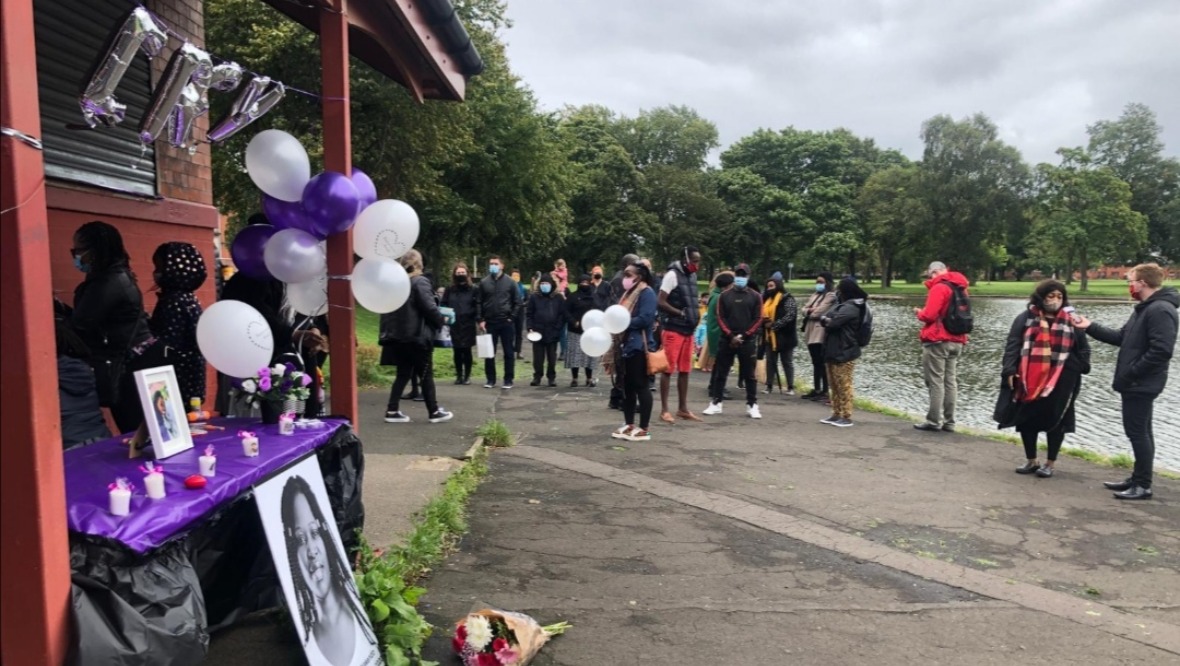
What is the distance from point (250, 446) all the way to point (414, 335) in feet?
16.4

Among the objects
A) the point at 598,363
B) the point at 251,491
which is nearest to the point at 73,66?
the point at 251,491

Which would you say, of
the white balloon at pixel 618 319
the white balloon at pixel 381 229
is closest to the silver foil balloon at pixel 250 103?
the white balloon at pixel 381 229

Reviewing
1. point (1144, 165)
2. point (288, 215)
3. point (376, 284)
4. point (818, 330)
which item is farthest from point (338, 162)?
point (1144, 165)

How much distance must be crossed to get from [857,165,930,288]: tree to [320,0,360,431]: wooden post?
6077 cm

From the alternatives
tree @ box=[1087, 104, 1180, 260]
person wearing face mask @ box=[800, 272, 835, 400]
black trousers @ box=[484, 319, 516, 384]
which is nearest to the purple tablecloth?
black trousers @ box=[484, 319, 516, 384]

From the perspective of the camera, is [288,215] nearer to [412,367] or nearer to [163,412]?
[163,412]

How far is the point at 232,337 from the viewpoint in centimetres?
325

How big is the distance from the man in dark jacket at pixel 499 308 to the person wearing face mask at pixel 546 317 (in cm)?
34

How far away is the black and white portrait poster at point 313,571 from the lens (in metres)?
2.73

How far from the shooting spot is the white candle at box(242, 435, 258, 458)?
3.06 m

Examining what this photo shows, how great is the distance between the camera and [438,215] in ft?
89.5

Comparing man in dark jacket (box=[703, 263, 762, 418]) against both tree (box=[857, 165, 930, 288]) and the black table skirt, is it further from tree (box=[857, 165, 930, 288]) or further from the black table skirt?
tree (box=[857, 165, 930, 288])

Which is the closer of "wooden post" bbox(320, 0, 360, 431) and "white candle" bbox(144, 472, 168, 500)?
"white candle" bbox(144, 472, 168, 500)

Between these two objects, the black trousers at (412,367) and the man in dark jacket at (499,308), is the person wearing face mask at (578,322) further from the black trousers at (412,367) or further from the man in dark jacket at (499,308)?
the black trousers at (412,367)
